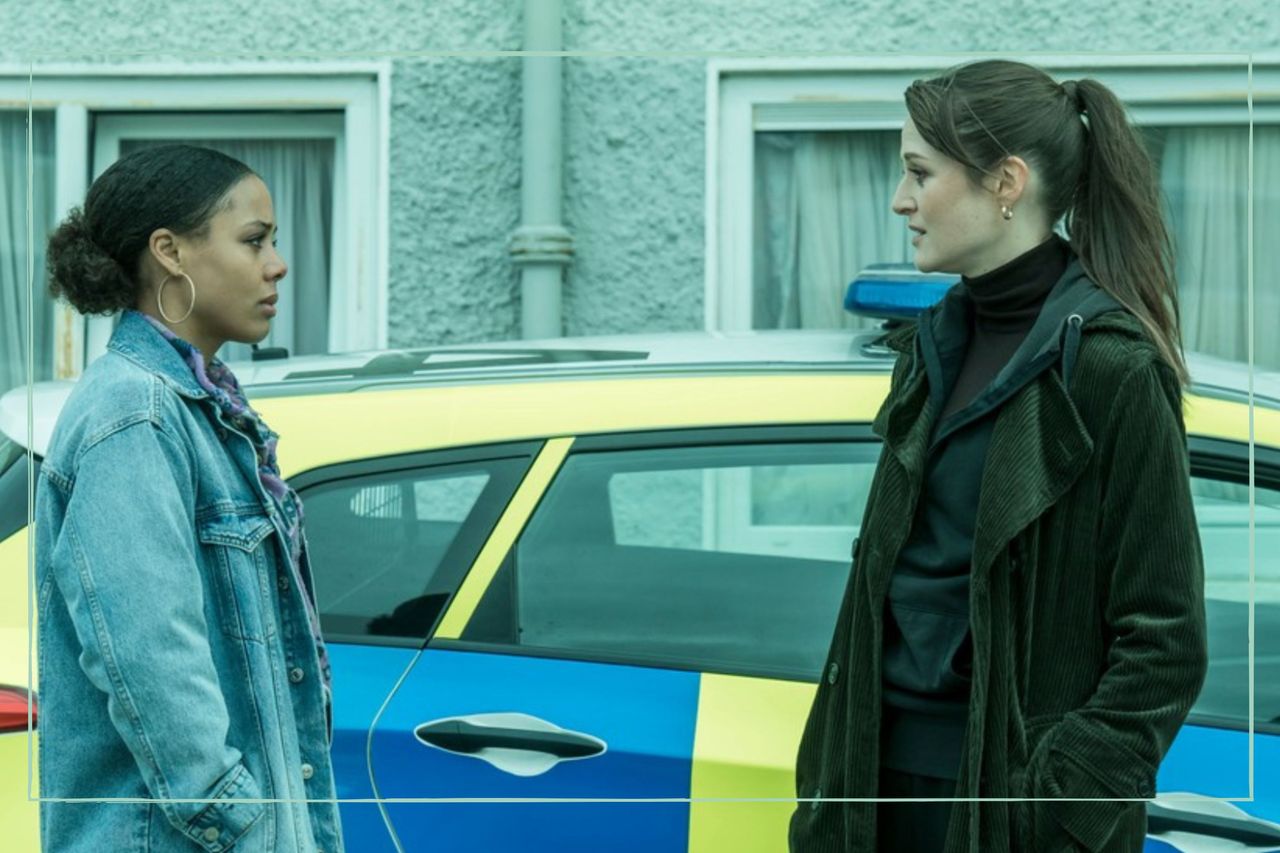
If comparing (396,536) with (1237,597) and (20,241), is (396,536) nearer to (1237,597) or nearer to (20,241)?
(1237,597)

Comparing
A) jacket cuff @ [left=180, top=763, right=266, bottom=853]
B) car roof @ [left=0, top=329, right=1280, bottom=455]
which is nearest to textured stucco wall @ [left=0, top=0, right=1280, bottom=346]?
car roof @ [left=0, top=329, right=1280, bottom=455]

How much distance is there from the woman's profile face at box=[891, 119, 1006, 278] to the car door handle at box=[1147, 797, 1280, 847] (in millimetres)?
854

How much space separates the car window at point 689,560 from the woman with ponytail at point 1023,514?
1.74 ft

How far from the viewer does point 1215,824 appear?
2.39 meters

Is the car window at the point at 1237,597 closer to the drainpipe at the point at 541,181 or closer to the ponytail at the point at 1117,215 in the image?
the ponytail at the point at 1117,215

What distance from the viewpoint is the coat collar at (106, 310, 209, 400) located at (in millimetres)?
1886

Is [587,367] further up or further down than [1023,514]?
further up

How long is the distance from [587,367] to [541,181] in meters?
2.35

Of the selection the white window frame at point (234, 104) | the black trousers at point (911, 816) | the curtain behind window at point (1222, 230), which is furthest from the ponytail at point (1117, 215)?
the white window frame at point (234, 104)

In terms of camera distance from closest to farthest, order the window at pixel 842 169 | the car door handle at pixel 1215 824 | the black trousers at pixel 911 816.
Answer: the black trousers at pixel 911 816
the car door handle at pixel 1215 824
the window at pixel 842 169

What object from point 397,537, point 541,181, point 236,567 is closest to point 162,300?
point 236,567

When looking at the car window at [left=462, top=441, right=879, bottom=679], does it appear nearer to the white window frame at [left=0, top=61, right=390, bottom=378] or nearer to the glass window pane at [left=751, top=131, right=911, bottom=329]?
the glass window pane at [left=751, top=131, right=911, bottom=329]

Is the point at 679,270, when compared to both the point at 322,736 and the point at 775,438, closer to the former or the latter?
the point at 775,438

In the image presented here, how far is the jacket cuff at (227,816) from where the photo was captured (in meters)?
1.81
